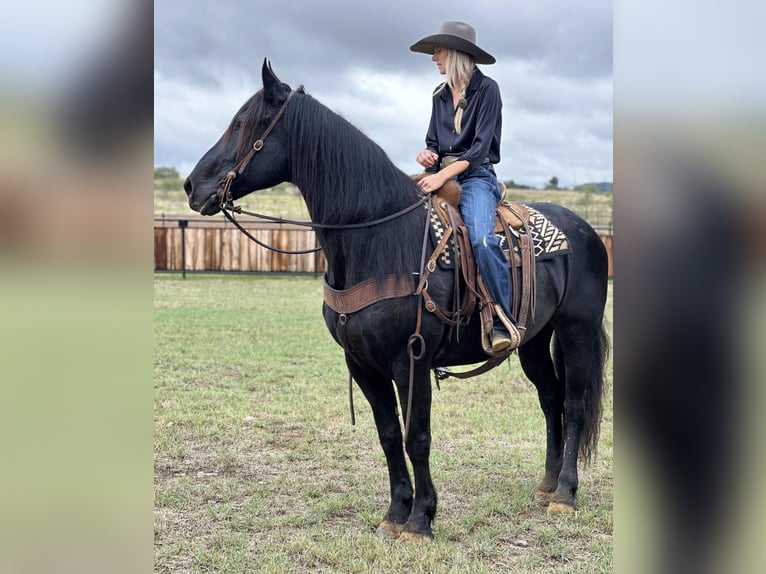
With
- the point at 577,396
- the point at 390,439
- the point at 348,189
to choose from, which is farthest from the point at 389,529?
the point at 348,189

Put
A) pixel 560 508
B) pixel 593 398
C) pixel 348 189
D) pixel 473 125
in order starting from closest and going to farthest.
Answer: pixel 348 189
pixel 473 125
pixel 560 508
pixel 593 398

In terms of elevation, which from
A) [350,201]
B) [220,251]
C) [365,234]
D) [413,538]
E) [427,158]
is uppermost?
[220,251]

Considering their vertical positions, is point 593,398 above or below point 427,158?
below

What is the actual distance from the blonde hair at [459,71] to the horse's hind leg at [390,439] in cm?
162

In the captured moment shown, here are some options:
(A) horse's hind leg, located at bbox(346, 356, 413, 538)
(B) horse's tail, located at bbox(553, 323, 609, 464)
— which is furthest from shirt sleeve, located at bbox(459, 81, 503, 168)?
(B) horse's tail, located at bbox(553, 323, 609, 464)

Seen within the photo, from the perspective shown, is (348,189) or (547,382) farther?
(547,382)

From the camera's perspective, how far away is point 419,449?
3969 mm

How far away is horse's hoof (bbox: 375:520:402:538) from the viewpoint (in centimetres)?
407

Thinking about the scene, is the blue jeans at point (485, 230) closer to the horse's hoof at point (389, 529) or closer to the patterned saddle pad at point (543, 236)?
the patterned saddle pad at point (543, 236)

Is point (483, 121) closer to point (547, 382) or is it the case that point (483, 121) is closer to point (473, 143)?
point (473, 143)

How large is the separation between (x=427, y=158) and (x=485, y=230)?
2.13 feet
